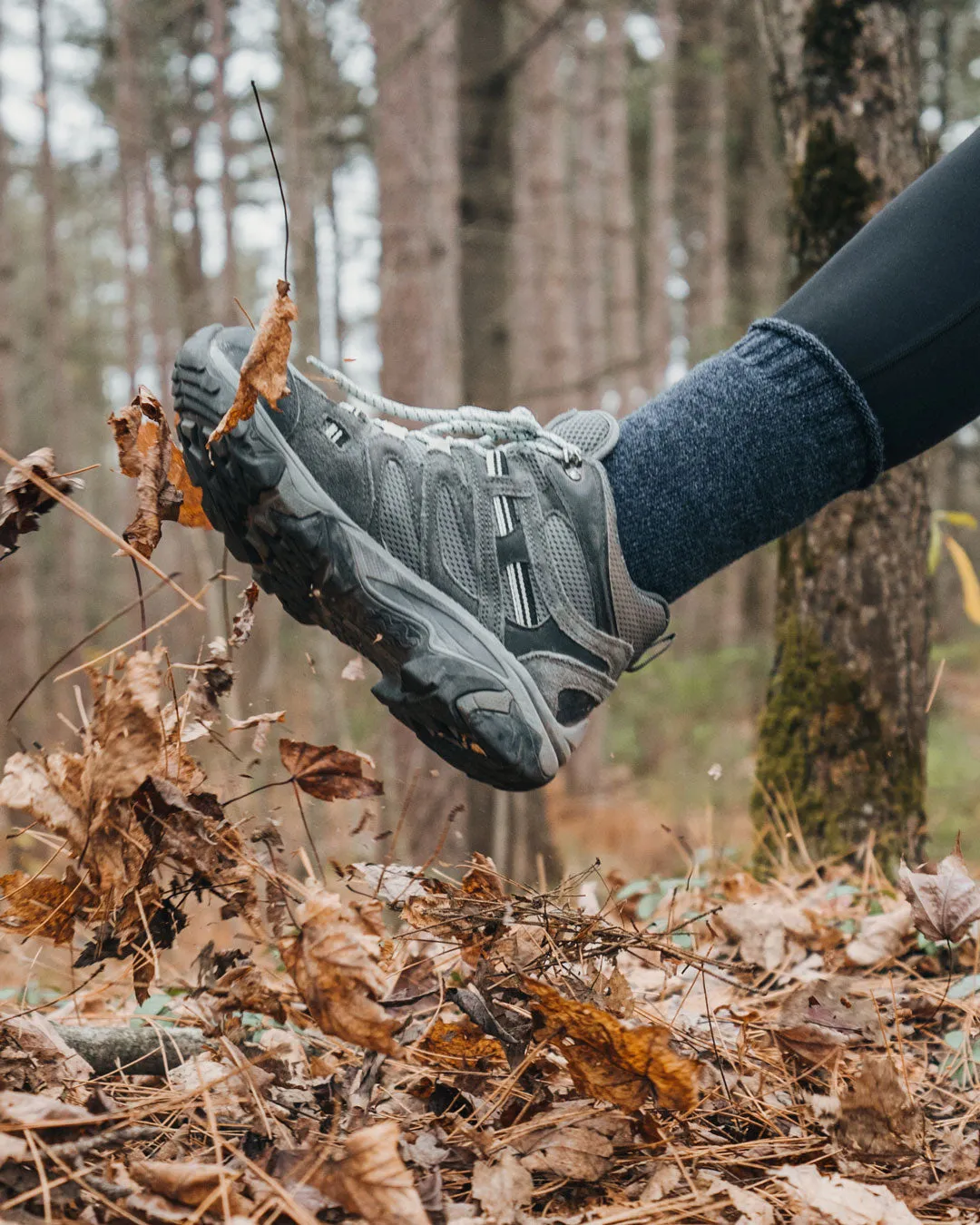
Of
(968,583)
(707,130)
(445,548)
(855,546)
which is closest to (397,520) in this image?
(445,548)

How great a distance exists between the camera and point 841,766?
2328 mm

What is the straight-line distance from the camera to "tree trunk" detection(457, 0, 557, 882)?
18.6ft

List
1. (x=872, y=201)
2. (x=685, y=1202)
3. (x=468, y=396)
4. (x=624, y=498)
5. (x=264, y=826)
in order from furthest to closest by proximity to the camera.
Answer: (x=468, y=396) < (x=872, y=201) < (x=624, y=498) < (x=264, y=826) < (x=685, y=1202)

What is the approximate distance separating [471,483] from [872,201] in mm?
1364

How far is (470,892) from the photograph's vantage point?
1.22 meters

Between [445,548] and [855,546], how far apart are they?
4.10 ft

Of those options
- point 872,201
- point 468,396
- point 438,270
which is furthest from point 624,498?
point 468,396

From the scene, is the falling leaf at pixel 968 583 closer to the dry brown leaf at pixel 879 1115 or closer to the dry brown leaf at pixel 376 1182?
the dry brown leaf at pixel 879 1115

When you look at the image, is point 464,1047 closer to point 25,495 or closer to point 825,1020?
point 825,1020

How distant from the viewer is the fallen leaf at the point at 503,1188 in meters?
0.87

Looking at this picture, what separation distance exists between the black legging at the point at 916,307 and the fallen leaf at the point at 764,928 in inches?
31.6

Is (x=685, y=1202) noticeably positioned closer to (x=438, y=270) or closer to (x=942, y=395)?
(x=942, y=395)

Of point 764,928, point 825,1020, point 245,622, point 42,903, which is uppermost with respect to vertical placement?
point 245,622

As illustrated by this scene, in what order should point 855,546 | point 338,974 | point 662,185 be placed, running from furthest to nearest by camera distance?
1. point 662,185
2. point 855,546
3. point 338,974
